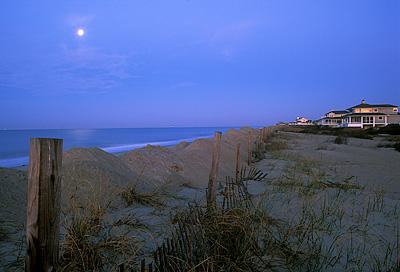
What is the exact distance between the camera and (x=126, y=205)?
463cm

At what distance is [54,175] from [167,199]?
3863mm

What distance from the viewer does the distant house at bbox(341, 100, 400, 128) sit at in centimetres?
4038

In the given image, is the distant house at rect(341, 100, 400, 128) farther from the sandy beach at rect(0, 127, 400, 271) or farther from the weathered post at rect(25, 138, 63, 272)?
the weathered post at rect(25, 138, 63, 272)

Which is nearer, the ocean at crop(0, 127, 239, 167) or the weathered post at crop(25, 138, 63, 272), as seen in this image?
the weathered post at crop(25, 138, 63, 272)

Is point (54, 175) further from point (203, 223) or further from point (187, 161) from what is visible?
point (187, 161)

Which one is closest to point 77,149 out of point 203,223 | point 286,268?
point 203,223

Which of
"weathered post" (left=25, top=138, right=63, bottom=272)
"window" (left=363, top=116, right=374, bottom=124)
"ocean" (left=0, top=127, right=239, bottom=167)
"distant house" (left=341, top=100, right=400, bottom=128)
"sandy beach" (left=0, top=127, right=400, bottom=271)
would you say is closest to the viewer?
"weathered post" (left=25, top=138, right=63, bottom=272)

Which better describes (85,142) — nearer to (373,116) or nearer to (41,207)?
(41,207)

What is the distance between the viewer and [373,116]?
132ft

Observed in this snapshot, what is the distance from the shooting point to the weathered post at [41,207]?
152cm

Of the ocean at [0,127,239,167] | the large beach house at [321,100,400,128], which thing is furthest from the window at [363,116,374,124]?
the ocean at [0,127,239,167]

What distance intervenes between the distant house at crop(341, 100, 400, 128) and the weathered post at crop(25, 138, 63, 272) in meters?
48.0

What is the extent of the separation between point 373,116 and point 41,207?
49.2 meters

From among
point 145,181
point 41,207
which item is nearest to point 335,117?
point 145,181
